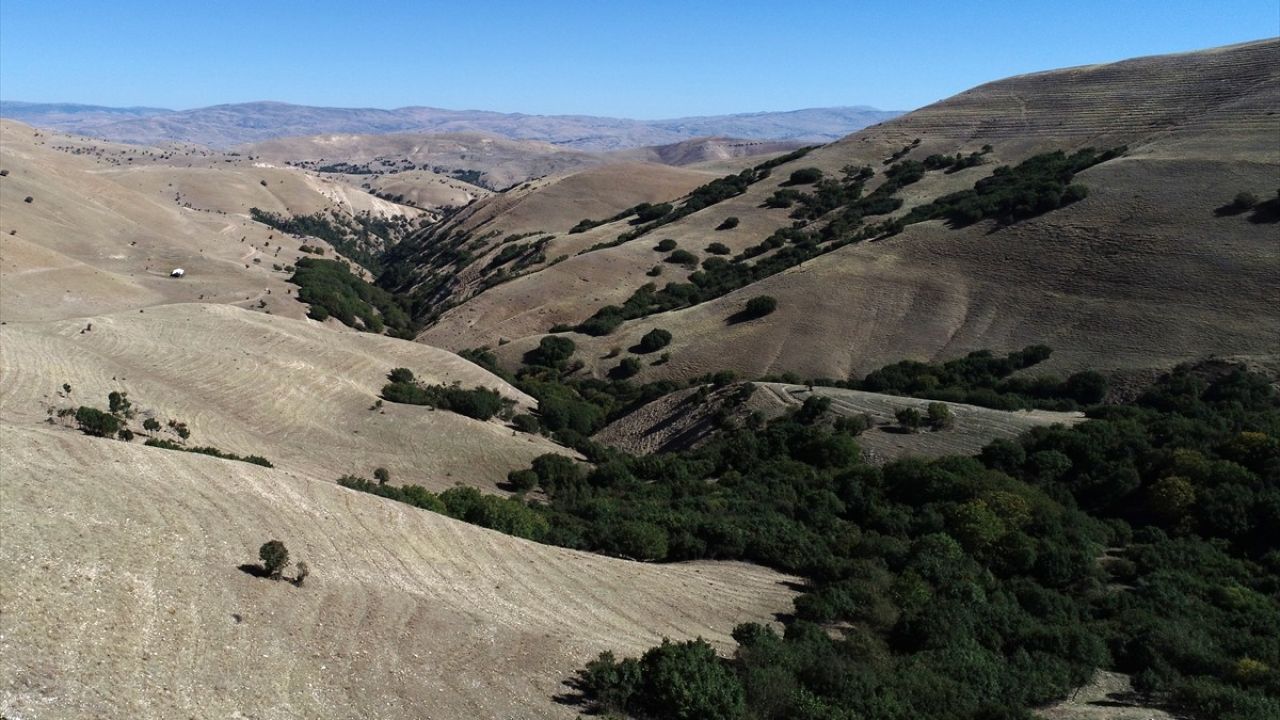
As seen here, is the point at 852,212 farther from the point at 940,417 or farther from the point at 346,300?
the point at 940,417

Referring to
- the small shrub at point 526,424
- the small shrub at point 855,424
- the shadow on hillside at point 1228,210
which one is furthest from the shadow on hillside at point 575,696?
the shadow on hillside at point 1228,210

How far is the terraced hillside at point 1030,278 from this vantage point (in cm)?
4409

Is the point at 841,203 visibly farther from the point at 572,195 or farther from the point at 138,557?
the point at 138,557

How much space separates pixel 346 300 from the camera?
66.4 metres

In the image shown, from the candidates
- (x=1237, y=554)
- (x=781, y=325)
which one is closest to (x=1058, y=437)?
(x=1237, y=554)

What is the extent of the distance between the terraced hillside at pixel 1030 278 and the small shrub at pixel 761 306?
71 cm

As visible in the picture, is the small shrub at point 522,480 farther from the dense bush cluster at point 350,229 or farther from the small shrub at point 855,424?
the dense bush cluster at point 350,229

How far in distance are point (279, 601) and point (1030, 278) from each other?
48.4 m

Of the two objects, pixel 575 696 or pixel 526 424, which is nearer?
pixel 575 696

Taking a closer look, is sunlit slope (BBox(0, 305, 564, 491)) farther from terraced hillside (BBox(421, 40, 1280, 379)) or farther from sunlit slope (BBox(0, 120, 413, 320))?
sunlit slope (BBox(0, 120, 413, 320))

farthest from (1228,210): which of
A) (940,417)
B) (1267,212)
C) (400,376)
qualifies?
(400,376)

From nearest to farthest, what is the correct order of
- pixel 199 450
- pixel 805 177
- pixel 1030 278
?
1. pixel 199 450
2. pixel 1030 278
3. pixel 805 177

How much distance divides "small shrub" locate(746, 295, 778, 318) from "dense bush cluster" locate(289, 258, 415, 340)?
27556 millimetres

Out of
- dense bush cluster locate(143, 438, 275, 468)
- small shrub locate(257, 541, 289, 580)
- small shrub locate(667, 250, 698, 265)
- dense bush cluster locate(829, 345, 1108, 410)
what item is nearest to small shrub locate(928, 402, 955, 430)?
dense bush cluster locate(829, 345, 1108, 410)
